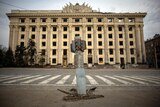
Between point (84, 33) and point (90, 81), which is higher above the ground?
point (84, 33)

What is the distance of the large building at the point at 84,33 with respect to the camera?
46781mm

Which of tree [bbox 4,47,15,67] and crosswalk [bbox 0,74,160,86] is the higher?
tree [bbox 4,47,15,67]

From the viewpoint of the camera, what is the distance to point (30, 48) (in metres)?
43.2

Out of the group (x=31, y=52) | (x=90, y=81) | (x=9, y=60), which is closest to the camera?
(x=90, y=81)

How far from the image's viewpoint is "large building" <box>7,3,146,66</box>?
4678 cm

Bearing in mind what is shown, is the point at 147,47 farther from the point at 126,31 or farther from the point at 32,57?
the point at 32,57

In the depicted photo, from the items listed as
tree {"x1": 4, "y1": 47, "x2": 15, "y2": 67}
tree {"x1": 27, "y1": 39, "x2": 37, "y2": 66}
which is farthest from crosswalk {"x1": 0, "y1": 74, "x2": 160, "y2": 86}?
tree {"x1": 4, "y1": 47, "x2": 15, "y2": 67}

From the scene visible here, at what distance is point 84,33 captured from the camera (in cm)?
4816

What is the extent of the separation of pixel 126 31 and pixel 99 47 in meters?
11.2

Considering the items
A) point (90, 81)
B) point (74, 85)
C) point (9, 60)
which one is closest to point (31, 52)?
point (9, 60)

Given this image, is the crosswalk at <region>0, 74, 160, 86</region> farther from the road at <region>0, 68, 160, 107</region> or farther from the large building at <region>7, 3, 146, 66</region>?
the large building at <region>7, 3, 146, 66</region>

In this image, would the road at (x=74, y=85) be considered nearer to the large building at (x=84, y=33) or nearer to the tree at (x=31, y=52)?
the tree at (x=31, y=52)

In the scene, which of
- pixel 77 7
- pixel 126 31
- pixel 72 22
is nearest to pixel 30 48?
pixel 72 22

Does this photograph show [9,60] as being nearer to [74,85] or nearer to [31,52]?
[31,52]
